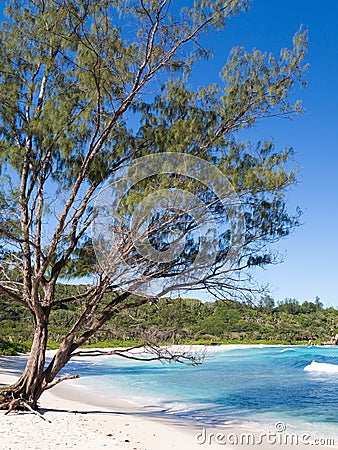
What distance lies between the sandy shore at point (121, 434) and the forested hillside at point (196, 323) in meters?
1.11

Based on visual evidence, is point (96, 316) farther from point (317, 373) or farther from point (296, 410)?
point (317, 373)

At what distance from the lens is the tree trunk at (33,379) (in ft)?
20.3

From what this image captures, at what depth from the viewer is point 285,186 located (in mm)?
6398

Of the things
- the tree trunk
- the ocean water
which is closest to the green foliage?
the tree trunk

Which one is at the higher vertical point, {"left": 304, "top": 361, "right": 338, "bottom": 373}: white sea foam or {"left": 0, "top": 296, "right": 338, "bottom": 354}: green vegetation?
{"left": 0, "top": 296, "right": 338, "bottom": 354}: green vegetation

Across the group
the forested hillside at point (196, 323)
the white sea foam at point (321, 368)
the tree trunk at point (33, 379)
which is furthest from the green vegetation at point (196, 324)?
the white sea foam at point (321, 368)

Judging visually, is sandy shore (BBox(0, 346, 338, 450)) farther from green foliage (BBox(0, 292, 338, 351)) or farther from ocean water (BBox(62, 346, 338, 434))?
green foliage (BBox(0, 292, 338, 351))

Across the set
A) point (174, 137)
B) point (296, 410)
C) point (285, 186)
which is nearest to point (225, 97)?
point (174, 137)

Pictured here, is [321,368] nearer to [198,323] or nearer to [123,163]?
[198,323]

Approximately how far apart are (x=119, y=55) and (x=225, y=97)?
1496mm

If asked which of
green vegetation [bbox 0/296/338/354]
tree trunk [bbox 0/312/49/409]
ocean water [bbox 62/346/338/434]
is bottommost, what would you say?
ocean water [bbox 62/346/338/434]

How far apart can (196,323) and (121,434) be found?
5.70m

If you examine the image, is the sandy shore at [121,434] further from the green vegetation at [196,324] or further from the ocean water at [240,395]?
the green vegetation at [196,324]

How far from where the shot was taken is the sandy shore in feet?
15.6
